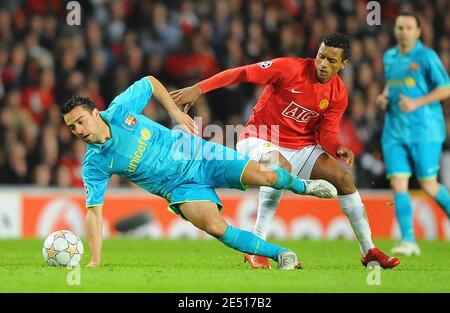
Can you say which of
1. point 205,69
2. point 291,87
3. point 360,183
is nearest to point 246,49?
point 205,69

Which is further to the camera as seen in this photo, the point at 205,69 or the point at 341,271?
the point at 205,69

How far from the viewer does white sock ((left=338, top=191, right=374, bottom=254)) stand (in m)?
7.68

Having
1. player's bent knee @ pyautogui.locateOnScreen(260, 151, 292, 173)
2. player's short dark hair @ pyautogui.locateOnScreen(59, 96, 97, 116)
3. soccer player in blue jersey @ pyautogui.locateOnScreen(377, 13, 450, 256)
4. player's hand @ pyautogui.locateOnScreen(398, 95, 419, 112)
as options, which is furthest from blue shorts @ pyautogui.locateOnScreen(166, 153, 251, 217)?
soccer player in blue jersey @ pyautogui.locateOnScreen(377, 13, 450, 256)

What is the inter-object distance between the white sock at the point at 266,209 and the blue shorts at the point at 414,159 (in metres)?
1.83

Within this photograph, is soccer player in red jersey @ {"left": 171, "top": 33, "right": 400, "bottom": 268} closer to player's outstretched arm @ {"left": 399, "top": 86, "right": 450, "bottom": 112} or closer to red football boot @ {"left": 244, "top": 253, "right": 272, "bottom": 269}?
red football boot @ {"left": 244, "top": 253, "right": 272, "bottom": 269}

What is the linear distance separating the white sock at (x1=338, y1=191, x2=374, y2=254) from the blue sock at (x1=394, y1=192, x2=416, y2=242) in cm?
173

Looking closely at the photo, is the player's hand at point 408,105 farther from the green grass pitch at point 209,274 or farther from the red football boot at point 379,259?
the red football boot at point 379,259

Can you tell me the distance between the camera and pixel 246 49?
14227mm

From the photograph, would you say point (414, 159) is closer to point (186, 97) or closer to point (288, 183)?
point (288, 183)

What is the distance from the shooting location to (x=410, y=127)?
9.48 metres

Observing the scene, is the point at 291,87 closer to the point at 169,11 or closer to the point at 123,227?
the point at 123,227

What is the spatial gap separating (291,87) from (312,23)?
7040 mm

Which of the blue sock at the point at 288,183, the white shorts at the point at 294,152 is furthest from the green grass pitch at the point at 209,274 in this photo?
the white shorts at the point at 294,152

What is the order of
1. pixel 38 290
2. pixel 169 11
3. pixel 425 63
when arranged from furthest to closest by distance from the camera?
pixel 169 11, pixel 425 63, pixel 38 290
